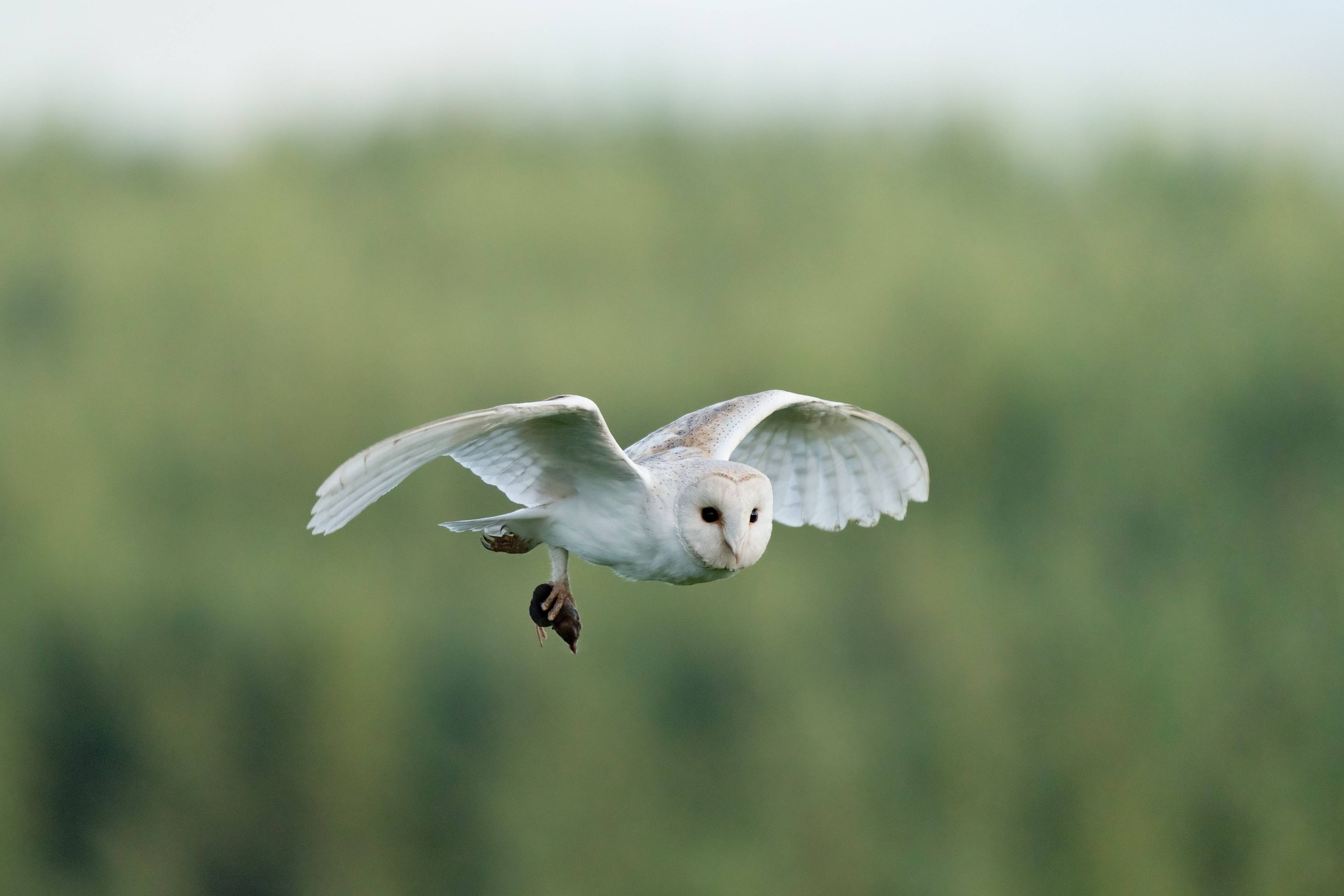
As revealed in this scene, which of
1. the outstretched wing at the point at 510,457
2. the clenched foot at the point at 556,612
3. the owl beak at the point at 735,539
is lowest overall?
the clenched foot at the point at 556,612

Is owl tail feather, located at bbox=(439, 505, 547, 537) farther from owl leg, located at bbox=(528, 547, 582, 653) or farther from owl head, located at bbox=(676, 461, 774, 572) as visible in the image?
owl head, located at bbox=(676, 461, 774, 572)

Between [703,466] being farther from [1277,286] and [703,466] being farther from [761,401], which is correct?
[1277,286]

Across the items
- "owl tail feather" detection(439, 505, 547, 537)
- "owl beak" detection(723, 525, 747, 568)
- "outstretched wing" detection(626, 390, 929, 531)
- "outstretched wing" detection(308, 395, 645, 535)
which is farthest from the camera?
"outstretched wing" detection(626, 390, 929, 531)

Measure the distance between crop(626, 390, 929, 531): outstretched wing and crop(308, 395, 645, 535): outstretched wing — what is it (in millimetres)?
518

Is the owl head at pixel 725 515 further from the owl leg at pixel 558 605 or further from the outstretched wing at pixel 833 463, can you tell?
the outstretched wing at pixel 833 463

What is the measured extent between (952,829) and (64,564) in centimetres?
1028

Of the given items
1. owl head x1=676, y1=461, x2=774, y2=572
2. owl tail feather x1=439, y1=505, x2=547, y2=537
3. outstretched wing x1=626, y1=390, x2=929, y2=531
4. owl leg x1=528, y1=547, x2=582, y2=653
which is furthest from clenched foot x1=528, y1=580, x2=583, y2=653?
outstretched wing x1=626, y1=390, x2=929, y2=531

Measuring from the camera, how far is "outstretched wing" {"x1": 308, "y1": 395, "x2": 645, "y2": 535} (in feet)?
7.13

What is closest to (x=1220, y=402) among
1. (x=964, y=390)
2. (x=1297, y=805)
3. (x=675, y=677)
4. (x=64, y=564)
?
(x=964, y=390)

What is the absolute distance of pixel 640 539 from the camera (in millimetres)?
2609

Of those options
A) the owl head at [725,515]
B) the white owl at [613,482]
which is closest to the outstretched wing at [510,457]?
the white owl at [613,482]

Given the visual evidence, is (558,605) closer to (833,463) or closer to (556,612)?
(556,612)

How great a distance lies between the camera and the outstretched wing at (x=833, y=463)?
134 inches

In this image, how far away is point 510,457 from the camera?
9.14 feet
